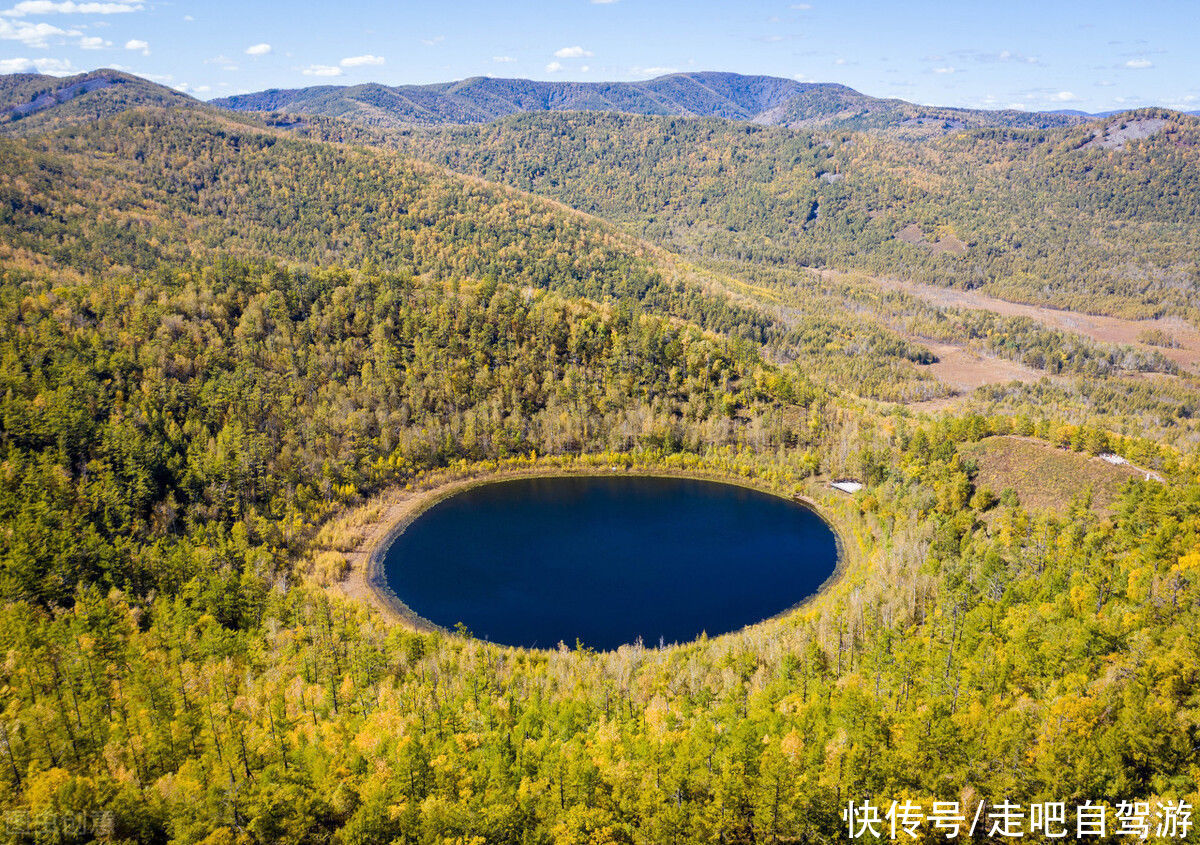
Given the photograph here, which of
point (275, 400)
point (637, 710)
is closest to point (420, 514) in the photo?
point (275, 400)

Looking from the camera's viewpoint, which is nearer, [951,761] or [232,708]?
[951,761]

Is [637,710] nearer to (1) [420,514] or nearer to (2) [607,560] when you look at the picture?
(2) [607,560]

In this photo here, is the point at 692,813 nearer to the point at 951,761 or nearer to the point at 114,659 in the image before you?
the point at 951,761

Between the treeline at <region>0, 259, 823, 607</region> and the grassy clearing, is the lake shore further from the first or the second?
the grassy clearing

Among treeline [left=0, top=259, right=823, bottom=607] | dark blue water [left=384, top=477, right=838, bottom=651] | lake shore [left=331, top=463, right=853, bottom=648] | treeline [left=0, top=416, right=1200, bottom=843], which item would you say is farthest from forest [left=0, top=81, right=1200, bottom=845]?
dark blue water [left=384, top=477, right=838, bottom=651]

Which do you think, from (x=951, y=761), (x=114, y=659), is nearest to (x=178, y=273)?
(x=114, y=659)

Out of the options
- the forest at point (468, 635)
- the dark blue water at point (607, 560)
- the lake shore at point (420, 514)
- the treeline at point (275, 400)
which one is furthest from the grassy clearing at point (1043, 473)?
the treeline at point (275, 400)

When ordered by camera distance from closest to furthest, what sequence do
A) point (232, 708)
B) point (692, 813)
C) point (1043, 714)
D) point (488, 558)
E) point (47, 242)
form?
point (692, 813) → point (1043, 714) → point (232, 708) → point (488, 558) → point (47, 242)

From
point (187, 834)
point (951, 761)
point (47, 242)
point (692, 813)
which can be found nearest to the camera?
point (187, 834)
